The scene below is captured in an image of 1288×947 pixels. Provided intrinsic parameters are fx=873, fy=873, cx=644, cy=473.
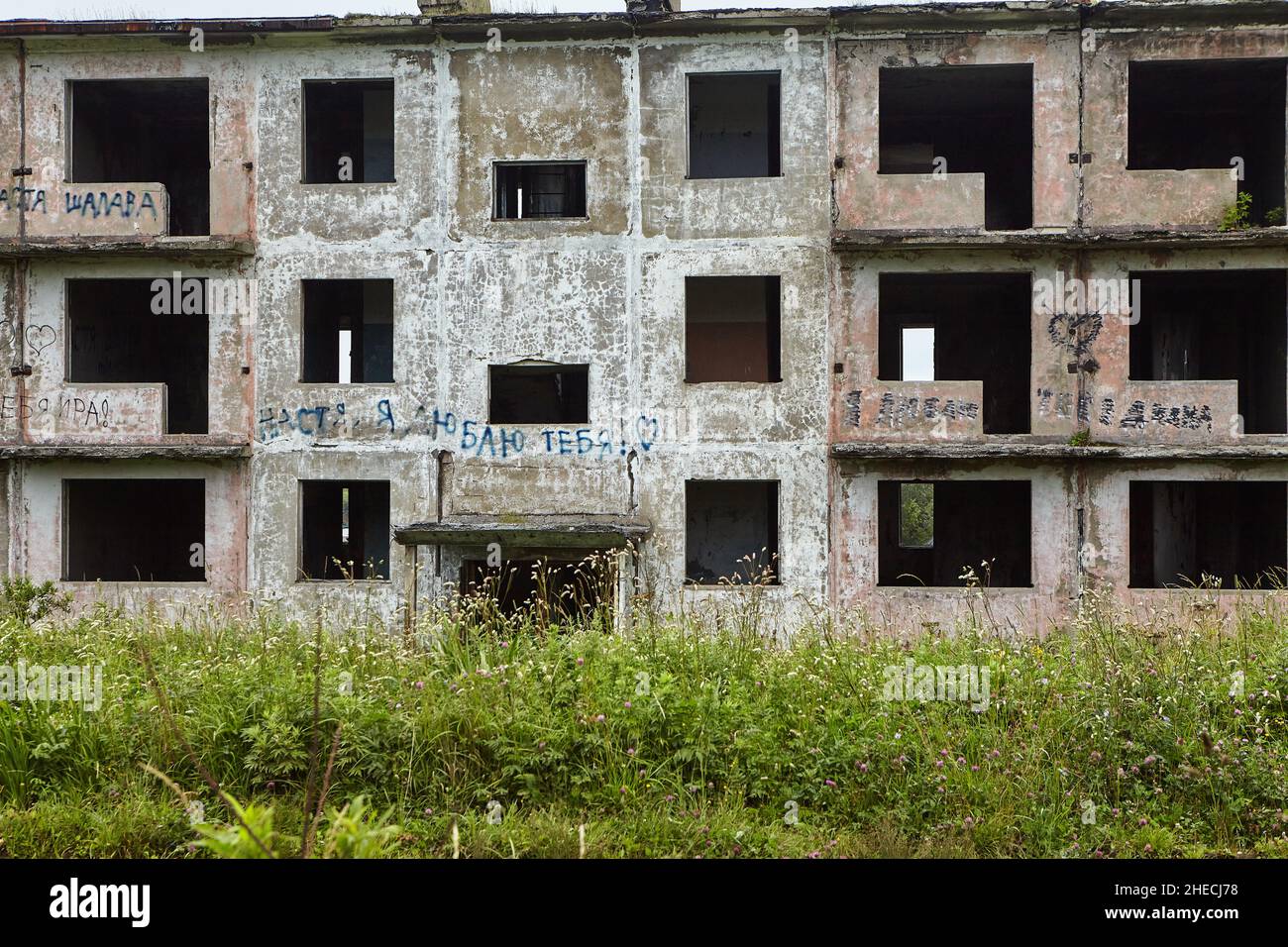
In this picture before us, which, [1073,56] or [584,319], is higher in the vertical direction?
[1073,56]

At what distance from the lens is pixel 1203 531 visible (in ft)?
55.7

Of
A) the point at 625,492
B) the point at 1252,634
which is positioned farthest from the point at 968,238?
the point at 1252,634

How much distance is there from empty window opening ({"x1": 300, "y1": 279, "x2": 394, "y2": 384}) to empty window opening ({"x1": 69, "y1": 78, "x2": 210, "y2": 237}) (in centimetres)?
286

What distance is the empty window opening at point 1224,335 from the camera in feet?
48.0

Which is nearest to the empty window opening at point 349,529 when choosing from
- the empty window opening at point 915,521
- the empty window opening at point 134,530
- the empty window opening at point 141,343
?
the empty window opening at point 134,530

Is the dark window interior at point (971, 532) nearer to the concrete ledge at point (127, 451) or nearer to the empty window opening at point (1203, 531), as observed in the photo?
the empty window opening at point (1203, 531)

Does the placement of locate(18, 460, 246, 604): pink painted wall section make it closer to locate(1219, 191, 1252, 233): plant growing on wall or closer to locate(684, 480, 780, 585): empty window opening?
locate(684, 480, 780, 585): empty window opening

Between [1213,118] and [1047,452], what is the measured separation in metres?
8.20

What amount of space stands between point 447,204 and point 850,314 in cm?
667

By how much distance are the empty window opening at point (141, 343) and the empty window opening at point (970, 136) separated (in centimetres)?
1291

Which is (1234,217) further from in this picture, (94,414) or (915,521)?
(94,414)

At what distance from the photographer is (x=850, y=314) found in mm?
13844

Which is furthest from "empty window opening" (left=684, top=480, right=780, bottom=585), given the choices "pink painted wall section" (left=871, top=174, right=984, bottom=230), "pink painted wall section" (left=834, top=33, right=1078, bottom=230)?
"pink painted wall section" (left=871, top=174, right=984, bottom=230)

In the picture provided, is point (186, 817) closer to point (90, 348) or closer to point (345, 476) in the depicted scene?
point (345, 476)
